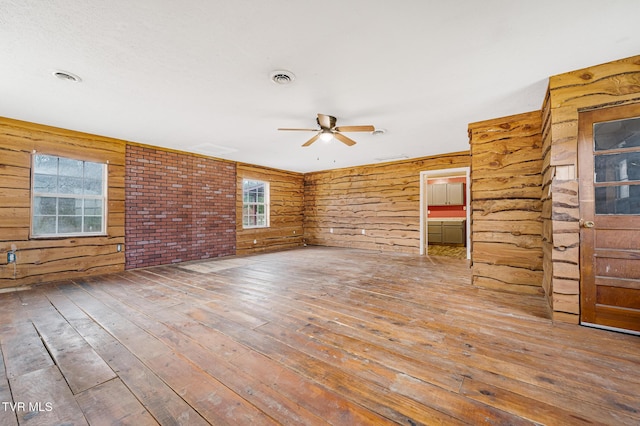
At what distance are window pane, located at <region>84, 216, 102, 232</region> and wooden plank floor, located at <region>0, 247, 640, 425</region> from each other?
139cm

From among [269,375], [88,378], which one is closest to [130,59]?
[88,378]

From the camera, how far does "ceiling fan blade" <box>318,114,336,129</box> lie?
3309mm

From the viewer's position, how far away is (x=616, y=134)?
2248 mm

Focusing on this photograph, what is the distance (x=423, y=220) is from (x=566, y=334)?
4.21 metres

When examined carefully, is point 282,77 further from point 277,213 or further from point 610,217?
point 277,213

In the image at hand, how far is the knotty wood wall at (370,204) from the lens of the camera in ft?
20.7

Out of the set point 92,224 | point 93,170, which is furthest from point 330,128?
point 92,224

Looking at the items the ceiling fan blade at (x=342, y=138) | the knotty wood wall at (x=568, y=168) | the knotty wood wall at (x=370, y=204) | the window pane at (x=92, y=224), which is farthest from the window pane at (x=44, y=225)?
the knotty wood wall at (x=568, y=168)

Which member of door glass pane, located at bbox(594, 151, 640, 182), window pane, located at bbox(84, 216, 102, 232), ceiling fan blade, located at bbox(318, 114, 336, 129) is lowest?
window pane, located at bbox(84, 216, 102, 232)

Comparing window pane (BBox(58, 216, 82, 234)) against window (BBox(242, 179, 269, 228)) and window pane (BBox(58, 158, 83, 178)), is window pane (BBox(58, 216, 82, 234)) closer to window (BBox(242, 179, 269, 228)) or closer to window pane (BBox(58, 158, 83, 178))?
window pane (BBox(58, 158, 83, 178))

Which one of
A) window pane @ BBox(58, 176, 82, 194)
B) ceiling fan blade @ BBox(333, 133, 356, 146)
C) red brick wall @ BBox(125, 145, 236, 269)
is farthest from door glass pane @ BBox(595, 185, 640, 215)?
window pane @ BBox(58, 176, 82, 194)

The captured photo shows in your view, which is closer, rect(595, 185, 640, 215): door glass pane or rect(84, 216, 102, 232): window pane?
rect(595, 185, 640, 215): door glass pane

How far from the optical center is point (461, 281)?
12.4 ft

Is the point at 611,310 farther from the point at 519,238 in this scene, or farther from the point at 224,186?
the point at 224,186
